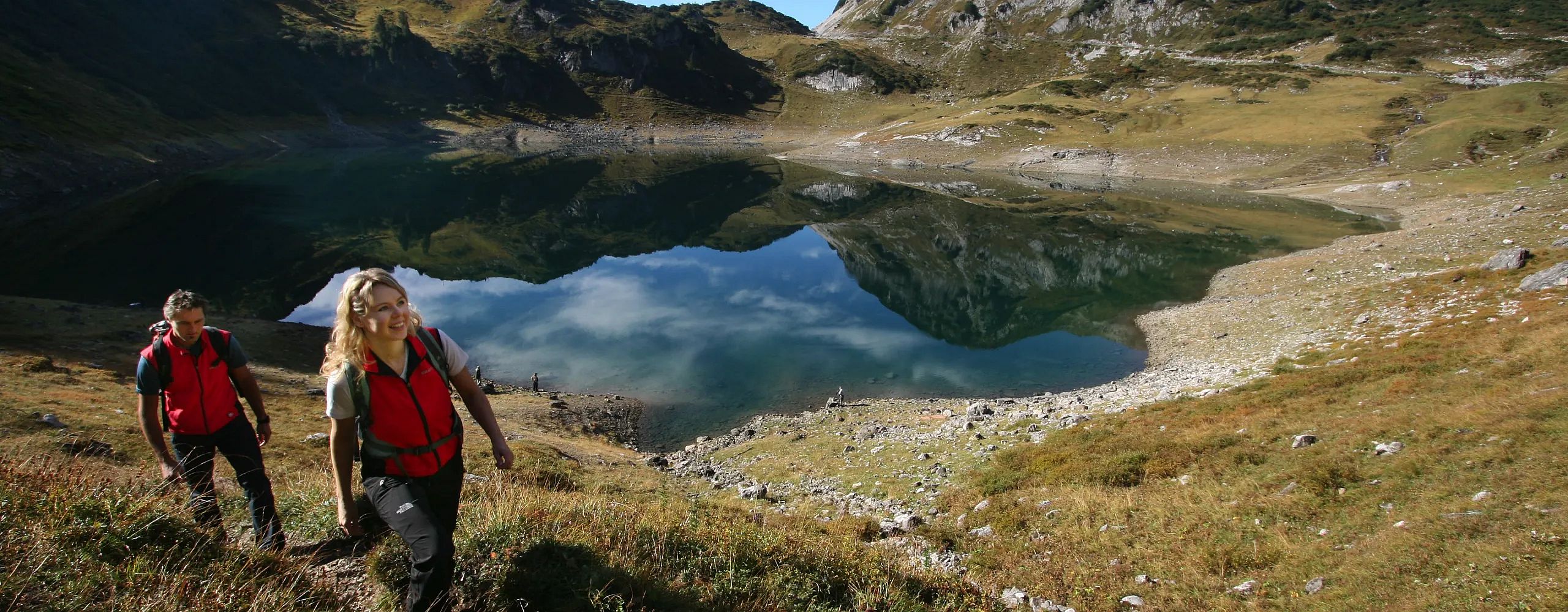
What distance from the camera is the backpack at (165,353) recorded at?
660cm

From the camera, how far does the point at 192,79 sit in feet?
444

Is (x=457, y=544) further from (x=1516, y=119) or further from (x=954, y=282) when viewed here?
(x=1516, y=119)

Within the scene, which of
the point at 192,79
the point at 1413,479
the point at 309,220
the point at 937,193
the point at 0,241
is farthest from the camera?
the point at 192,79

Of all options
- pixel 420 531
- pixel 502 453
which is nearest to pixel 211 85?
pixel 502 453

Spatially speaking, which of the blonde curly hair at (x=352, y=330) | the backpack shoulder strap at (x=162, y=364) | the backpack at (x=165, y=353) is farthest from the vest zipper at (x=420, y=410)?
the backpack shoulder strap at (x=162, y=364)

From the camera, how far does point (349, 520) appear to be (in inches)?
193

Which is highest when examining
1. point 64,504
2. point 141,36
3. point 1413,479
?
point 141,36

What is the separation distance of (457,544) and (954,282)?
137ft

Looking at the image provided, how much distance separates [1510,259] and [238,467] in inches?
1207

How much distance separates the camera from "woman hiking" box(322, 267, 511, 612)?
15.1ft

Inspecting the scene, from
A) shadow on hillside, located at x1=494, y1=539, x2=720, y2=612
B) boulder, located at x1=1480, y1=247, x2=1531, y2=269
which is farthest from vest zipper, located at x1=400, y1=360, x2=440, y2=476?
boulder, located at x1=1480, y1=247, x2=1531, y2=269

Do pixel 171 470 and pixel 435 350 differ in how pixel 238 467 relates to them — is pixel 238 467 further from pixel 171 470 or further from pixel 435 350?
pixel 435 350

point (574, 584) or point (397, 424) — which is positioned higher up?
point (397, 424)

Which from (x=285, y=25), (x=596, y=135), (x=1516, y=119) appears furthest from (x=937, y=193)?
(x=285, y=25)
